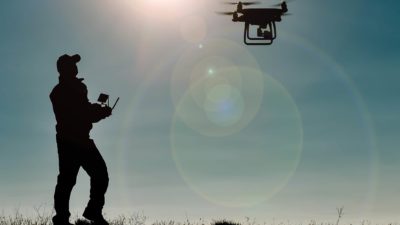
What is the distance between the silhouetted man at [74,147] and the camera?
10016 mm

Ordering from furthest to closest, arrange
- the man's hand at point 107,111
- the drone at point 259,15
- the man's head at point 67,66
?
the drone at point 259,15
the man's hand at point 107,111
the man's head at point 67,66

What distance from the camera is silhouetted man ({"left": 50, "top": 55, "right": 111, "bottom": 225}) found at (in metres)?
10.0

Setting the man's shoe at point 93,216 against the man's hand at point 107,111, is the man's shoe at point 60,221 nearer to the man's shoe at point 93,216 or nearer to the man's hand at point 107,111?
the man's shoe at point 93,216

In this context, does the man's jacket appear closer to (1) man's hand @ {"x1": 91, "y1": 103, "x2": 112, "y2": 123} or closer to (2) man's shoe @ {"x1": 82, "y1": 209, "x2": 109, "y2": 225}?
(1) man's hand @ {"x1": 91, "y1": 103, "x2": 112, "y2": 123}

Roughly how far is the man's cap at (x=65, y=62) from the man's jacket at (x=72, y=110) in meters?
0.21

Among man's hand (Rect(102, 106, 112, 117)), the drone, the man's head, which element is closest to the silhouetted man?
the man's head

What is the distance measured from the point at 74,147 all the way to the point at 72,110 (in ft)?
2.08

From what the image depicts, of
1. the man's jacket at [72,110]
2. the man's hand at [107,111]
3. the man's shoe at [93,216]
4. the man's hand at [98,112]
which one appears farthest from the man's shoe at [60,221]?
the man's hand at [107,111]

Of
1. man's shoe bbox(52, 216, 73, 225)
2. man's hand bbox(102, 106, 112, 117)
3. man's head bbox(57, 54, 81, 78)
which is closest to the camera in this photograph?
man's shoe bbox(52, 216, 73, 225)

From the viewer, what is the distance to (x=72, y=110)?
33.2ft

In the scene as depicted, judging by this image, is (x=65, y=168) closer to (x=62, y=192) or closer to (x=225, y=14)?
(x=62, y=192)

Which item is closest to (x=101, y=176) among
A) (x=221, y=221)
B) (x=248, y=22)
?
(x=221, y=221)

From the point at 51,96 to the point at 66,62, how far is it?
652 millimetres

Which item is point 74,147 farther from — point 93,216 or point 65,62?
point 65,62
